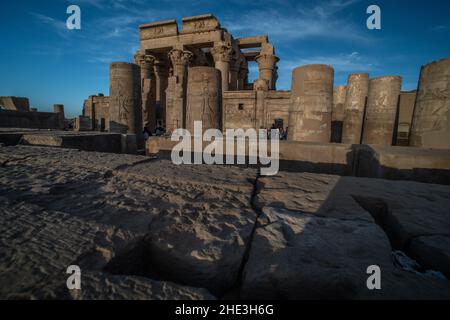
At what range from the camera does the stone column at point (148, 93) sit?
13.9 metres

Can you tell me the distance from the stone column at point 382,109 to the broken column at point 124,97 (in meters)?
9.71

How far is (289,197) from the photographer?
1839 millimetres

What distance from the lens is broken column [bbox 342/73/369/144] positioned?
10242mm

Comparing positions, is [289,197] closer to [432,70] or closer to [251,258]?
[251,258]

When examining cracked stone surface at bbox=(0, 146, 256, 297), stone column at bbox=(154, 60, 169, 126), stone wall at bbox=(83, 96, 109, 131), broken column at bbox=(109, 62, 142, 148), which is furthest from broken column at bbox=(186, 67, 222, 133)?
stone wall at bbox=(83, 96, 109, 131)

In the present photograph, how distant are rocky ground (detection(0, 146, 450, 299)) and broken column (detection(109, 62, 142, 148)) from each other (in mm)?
7666

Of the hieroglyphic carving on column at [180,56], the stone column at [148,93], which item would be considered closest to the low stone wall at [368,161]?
the stone column at [148,93]

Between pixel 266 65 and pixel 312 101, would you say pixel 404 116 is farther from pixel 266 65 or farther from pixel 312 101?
pixel 266 65

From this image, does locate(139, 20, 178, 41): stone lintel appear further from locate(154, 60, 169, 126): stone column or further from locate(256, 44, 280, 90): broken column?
locate(256, 44, 280, 90): broken column

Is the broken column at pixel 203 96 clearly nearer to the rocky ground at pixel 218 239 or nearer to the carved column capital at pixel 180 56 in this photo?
the rocky ground at pixel 218 239

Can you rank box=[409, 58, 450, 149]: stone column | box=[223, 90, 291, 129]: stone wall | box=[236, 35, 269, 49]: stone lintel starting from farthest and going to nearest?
box=[236, 35, 269, 49]: stone lintel, box=[223, 90, 291, 129]: stone wall, box=[409, 58, 450, 149]: stone column

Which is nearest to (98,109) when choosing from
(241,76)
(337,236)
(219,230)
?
(241,76)

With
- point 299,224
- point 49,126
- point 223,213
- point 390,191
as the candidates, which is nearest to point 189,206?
point 223,213

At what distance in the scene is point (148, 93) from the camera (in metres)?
15.0
